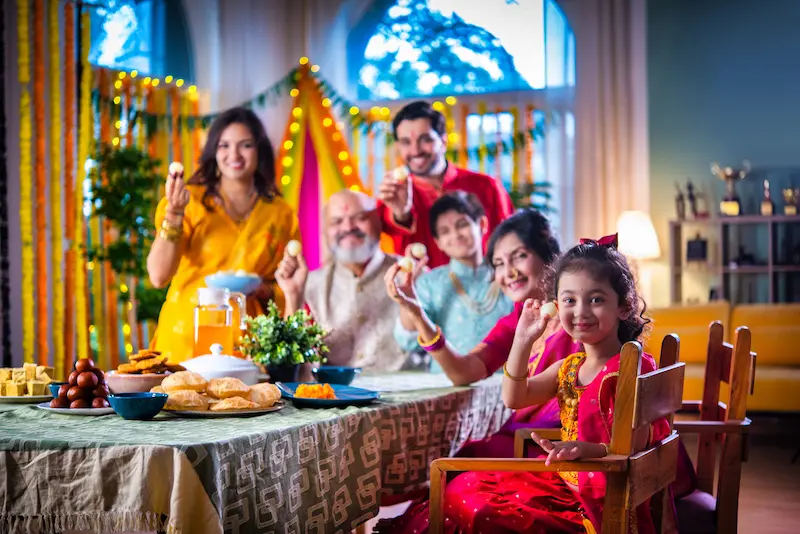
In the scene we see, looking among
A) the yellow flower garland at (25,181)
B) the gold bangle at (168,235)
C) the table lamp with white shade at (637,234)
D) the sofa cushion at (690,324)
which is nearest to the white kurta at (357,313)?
the gold bangle at (168,235)

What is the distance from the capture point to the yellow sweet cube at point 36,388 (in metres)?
2.29

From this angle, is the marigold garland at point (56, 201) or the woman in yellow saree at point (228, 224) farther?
the marigold garland at point (56, 201)

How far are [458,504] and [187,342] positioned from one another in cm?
175

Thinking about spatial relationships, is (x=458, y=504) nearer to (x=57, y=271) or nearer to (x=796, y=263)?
(x=57, y=271)

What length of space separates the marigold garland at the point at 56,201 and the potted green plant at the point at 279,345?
14.4 ft

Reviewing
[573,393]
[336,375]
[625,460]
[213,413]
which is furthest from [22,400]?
[625,460]

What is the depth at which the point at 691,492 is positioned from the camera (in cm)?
256

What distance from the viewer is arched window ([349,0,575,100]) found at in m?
7.75

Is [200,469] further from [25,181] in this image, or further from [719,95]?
[719,95]

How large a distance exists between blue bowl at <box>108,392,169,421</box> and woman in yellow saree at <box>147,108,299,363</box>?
58.6 inches

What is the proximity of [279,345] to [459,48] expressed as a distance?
5.70 metres

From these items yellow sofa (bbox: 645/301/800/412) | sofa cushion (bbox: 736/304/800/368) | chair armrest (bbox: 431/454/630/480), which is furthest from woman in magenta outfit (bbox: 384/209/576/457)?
sofa cushion (bbox: 736/304/800/368)

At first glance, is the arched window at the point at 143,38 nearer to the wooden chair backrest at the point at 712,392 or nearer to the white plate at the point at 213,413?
the wooden chair backrest at the point at 712,392

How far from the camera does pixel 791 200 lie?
7598mm
